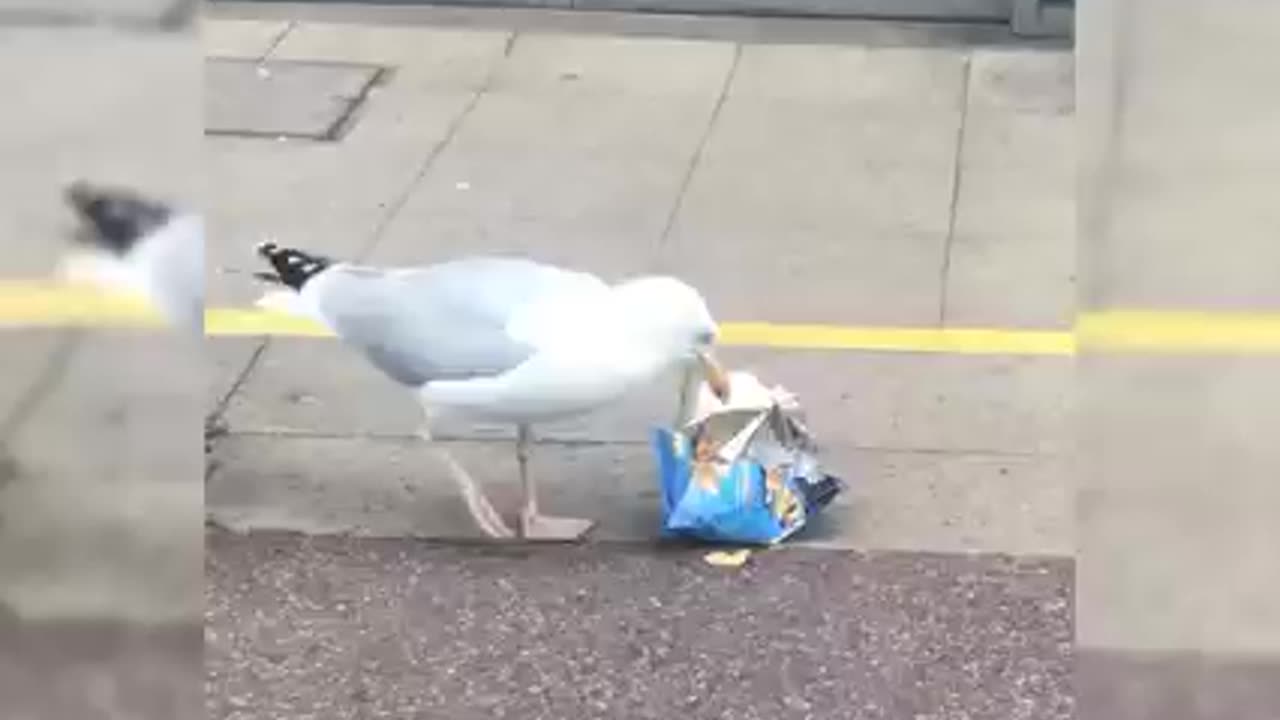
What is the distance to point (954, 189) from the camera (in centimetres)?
573

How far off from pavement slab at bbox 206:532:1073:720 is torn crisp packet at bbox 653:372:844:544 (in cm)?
7

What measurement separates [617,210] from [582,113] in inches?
33.3

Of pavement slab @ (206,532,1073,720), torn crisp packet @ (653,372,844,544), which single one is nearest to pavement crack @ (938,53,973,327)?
torn crisp packet @ (653,372,844,544)

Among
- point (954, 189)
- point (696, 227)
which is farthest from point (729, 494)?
point (954, 189)

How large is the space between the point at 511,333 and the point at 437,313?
139 mm

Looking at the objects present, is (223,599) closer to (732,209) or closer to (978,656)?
(978,656)

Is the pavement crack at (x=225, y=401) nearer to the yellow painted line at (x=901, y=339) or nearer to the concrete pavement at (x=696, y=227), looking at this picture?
the concrete pavement at (x=696, y=227)

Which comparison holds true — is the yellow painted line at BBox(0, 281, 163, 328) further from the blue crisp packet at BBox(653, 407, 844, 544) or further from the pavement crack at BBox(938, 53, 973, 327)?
the pavement crack at BBox(938, 53, 973, 327)

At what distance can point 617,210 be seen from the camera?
5562 mm

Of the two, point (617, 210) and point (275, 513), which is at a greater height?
point (617, 210)

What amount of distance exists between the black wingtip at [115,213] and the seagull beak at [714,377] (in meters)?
1.91

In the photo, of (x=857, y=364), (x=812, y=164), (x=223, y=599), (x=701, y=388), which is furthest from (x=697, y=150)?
(x=223, y=599)

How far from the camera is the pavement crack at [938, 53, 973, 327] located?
504 centimetres

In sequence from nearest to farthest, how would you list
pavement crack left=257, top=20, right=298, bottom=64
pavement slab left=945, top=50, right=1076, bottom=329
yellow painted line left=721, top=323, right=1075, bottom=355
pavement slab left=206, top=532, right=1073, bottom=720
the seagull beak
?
pavement slab left=206, top=532, right=1073, bottom=720, the seagull beak, yellow painted line left=721, top=323, right=1075, bottom=355, pavement slab left=945, top=50, right=1076, bottom=329, pavement crack left=257, top=20, right=298, bottom=64
